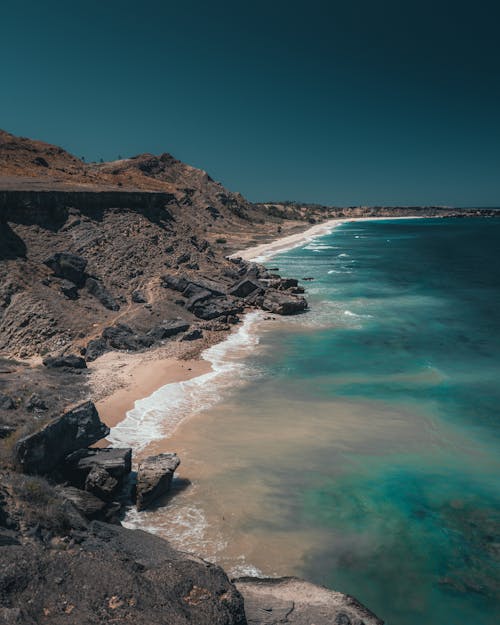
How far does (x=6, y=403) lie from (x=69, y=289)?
14.6 meters

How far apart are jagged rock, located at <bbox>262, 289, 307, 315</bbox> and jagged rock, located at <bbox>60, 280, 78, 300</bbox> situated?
15.0 m

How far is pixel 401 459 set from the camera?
56.9 ft

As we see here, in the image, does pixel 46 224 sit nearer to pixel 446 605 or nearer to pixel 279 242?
pixel 446 605

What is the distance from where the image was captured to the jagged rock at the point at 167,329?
29.5 meters

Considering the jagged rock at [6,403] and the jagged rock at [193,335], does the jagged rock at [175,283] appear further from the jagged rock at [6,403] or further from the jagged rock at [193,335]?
the jagged rock at [6,403]

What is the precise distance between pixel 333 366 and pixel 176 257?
74.4ft

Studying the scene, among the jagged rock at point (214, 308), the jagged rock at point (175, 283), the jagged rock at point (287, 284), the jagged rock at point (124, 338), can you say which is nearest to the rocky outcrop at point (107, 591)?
the jagged rock at point (124, 338)

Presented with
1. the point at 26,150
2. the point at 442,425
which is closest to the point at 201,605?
the point at 442,425

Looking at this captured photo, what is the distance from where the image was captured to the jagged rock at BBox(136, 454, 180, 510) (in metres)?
14.2

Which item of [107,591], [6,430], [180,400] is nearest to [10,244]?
[180,400]

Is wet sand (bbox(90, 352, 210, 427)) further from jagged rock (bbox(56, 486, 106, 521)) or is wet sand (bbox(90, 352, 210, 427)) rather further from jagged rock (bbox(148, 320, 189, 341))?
jagged rock (bbox(56, 486, 106, 521))

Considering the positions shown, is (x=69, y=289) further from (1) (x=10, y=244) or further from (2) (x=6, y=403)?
(2) (x=6, y=403)

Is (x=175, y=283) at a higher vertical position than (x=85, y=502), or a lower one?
higher

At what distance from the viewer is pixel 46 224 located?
36.3m
